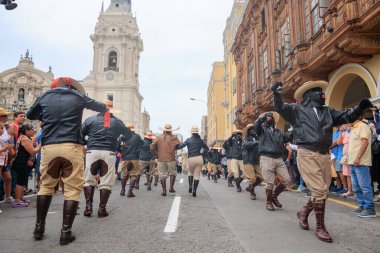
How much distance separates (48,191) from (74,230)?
72 centimetres

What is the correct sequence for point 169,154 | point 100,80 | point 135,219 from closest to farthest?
point 135,219
point 169,154
point 100,80

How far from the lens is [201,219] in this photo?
518 centimetres

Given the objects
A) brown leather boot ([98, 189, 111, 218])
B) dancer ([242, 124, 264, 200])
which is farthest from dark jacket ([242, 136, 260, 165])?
brown leather boot ([98, 189, 111, 218])

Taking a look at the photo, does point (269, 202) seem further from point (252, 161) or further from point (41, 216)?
point (41, 216)

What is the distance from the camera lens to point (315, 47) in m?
12.9

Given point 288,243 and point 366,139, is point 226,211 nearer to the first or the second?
point 288,243

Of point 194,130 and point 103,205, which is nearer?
point 103,205

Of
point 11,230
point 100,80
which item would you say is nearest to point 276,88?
point 11,230

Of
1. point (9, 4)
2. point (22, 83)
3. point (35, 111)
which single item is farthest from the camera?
point (22, 83)

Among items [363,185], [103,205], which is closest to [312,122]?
[363,185]

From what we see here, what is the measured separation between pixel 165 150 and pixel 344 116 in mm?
6009

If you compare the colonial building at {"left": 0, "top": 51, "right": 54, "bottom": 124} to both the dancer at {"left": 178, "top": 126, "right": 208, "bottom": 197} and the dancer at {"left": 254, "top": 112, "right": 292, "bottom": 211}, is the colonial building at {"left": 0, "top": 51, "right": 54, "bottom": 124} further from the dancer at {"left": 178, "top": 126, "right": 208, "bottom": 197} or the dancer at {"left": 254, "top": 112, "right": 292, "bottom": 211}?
the dancer at {"left": 254, "top": 112, "right": 292, "bottom": 211}

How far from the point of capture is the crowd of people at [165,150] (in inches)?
162

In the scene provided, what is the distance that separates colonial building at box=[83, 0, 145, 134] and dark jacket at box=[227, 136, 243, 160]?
5917 cm
